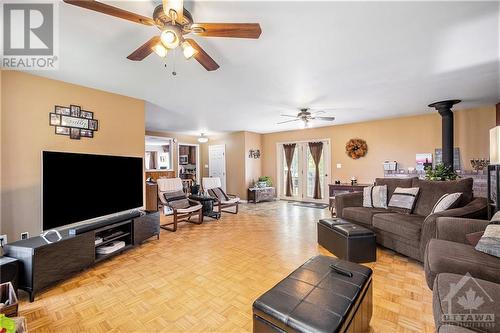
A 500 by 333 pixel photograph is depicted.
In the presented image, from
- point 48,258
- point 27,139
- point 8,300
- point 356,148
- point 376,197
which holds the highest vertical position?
point 356,148

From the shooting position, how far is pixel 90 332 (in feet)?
5.43

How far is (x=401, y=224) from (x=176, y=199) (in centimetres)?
391

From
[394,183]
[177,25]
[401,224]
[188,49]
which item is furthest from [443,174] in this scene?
[177,25]

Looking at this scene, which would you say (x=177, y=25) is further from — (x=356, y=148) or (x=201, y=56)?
(x=356, y=148)

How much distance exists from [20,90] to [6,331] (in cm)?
272

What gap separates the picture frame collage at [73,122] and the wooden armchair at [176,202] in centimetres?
165

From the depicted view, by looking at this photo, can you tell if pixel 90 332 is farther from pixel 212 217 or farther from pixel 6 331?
pixel 212 217

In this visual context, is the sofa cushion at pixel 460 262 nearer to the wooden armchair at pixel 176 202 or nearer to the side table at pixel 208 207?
the wooden armchair at pixel 176 202

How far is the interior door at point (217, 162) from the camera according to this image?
800 centimetres

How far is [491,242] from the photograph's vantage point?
5.69 feet

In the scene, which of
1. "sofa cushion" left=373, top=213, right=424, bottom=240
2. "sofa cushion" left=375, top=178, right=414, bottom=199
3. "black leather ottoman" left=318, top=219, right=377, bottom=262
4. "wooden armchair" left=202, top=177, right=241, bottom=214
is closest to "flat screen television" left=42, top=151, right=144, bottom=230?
"wooden armchair" left=202, top=177, right=241, bottom=214

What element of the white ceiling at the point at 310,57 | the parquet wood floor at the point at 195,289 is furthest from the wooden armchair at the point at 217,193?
the white ceiling at the point at 310,57

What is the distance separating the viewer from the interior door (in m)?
8.00

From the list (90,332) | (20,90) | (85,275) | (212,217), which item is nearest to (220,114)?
(212,217)
